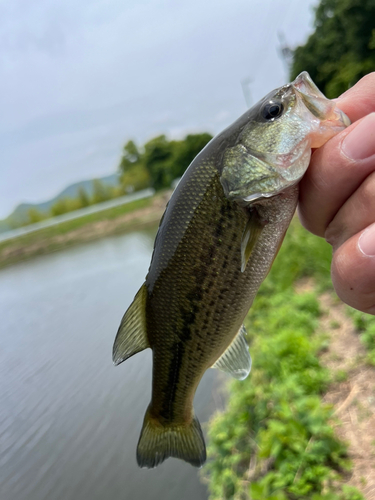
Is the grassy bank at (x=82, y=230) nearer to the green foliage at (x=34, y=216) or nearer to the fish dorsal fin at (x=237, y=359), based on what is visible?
the fish dorsal fin at (x=237, y=359)

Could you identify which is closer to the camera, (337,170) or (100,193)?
(337,170)

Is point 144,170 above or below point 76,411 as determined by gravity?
below

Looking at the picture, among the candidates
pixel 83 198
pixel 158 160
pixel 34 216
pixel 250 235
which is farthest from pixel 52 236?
pixel 83 198

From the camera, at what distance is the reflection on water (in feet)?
16.6

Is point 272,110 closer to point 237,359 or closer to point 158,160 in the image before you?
point 237,359

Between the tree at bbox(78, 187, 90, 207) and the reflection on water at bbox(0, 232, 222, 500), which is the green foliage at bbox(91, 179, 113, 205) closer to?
the tree at bbox(78, 187, 90, 207)

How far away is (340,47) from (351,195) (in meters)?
31.2

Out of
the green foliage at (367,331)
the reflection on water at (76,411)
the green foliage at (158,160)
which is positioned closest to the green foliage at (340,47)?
the green foliage at (158,160)

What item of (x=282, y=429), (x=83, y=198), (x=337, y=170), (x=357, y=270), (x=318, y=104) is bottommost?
(x=83, y=198)

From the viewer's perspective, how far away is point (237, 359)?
206 centimetres

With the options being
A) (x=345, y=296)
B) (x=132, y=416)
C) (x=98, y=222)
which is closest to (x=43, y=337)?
(x=132, y=416)

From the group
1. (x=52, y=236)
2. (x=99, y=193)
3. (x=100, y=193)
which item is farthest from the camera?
(x=100, y=193)

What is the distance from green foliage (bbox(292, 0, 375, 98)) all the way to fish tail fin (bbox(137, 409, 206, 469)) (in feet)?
81.8

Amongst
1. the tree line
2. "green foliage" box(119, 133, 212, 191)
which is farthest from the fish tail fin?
the tree line
